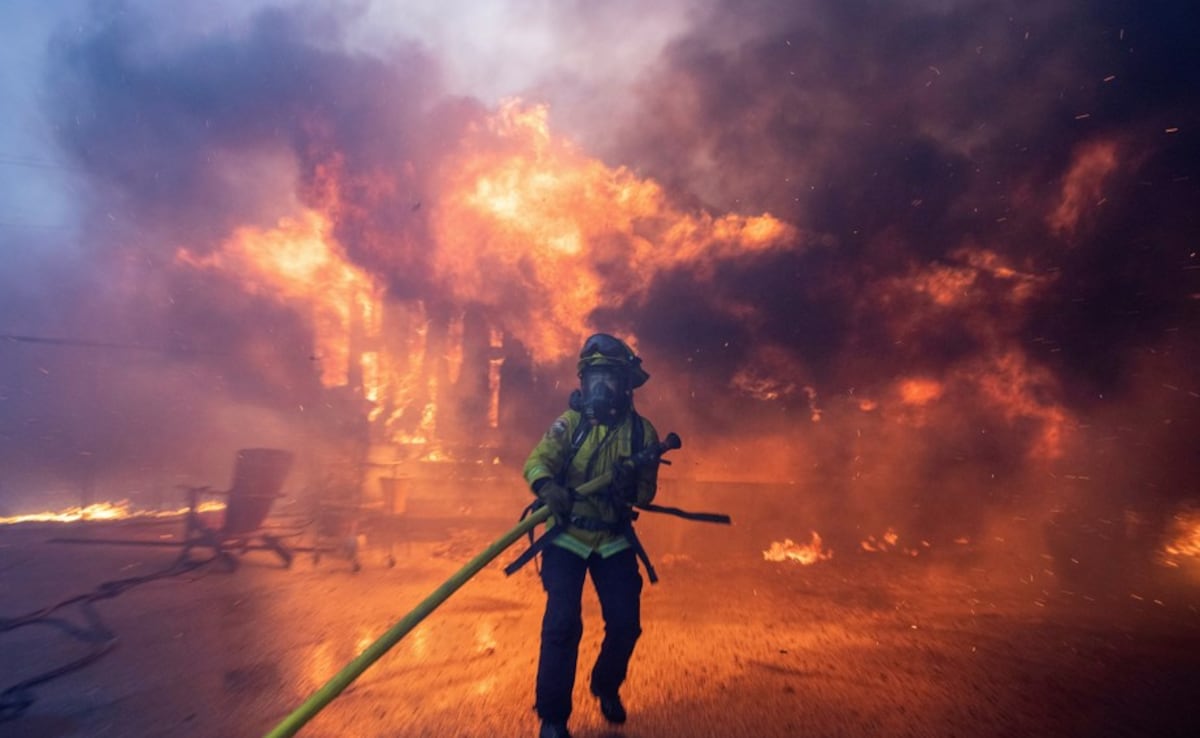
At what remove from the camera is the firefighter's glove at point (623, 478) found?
314 cm

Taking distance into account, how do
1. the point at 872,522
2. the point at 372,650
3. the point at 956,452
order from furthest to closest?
1. the point at 956,452
2. the point at 872,522
3. the point at 372,650

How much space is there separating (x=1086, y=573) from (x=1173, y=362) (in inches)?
227

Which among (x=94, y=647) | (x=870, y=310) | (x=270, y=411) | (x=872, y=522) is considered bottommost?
(x=94, y=647)

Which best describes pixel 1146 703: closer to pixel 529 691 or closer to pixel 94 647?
pixel 529 691

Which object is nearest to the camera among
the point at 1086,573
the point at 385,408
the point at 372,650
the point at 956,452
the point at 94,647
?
the point at 372,650

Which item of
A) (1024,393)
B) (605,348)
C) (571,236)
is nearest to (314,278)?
(571,236)

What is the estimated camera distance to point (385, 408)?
15.8 m

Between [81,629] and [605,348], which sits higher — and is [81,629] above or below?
below

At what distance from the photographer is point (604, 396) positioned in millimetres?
3432

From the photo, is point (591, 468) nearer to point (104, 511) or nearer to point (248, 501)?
point (248, 501)

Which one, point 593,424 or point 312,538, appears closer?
point 593,424

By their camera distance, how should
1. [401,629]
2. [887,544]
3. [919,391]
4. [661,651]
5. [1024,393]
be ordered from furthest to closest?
[919,391] < [1024,393] < [887,544] < [661,651] < [401,629]

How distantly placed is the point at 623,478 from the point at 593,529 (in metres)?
0.41

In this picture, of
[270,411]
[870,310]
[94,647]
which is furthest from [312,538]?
[870,310]
